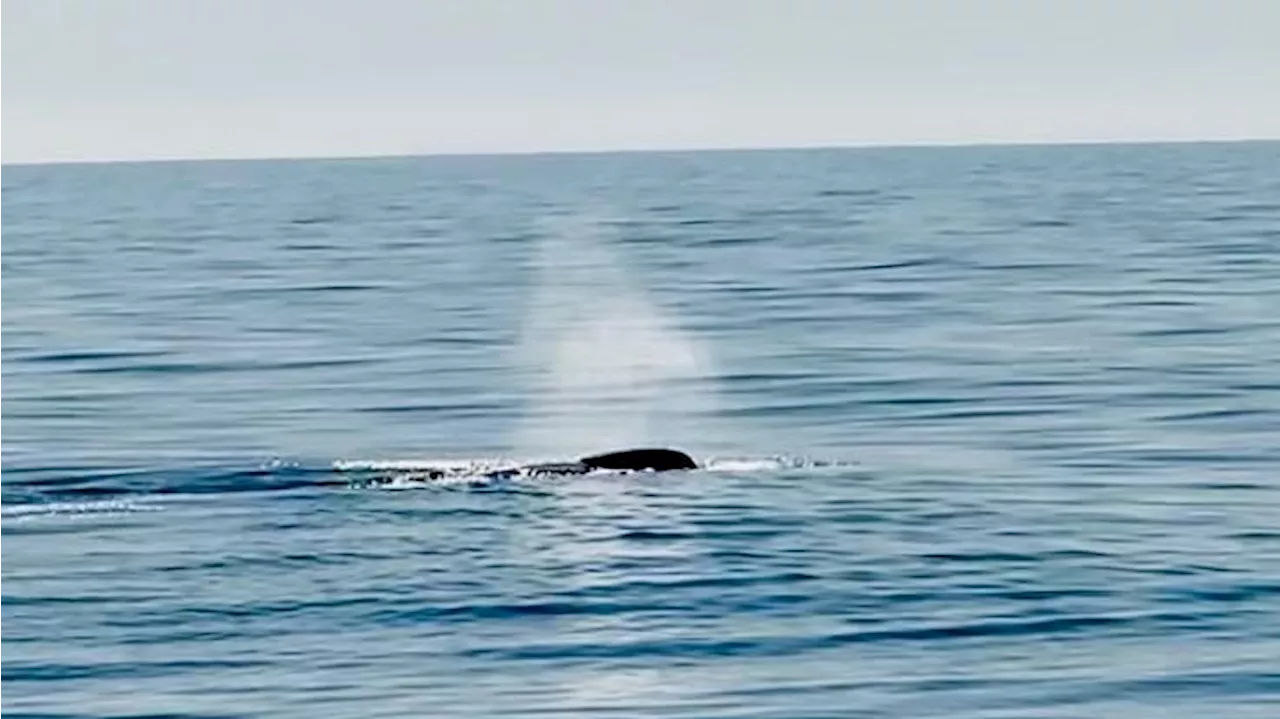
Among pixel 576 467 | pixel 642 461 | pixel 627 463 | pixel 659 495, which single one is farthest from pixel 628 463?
pixel 659 495

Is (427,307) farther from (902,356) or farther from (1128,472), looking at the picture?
(1128,472)

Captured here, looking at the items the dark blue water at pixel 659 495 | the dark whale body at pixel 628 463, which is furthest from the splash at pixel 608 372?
the dark whale body at pixel 628 463

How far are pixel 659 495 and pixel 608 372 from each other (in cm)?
1891

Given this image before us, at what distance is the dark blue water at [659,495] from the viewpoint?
20.8 meters

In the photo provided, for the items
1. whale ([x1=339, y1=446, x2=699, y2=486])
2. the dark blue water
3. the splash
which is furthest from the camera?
the splash

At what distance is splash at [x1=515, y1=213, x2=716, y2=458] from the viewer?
37719 millimetres

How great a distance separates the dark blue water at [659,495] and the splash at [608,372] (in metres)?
0.17

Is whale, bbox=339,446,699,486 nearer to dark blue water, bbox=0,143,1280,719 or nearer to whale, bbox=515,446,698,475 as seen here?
whale, bbox=515,446,698,475

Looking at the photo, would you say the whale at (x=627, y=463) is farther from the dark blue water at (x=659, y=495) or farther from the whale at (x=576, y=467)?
the dark blue water at (x=659, y=495)

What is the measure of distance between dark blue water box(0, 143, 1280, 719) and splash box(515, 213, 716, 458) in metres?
0.17

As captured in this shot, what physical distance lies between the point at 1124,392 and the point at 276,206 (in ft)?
316

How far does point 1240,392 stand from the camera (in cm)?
3881

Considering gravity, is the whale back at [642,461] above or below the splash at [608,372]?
below

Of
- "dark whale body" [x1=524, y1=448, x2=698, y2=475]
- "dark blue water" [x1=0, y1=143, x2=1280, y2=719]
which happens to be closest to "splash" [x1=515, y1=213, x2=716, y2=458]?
"dark blue water" [x1=0, y1=143, x2=1280, y2=719]
